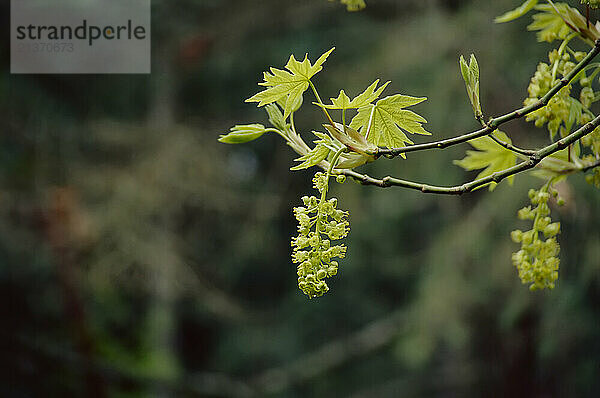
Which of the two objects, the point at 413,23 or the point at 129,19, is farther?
the point at 129,19

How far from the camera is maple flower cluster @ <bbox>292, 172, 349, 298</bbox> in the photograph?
432mm

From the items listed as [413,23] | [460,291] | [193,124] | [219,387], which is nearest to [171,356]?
[219,387]

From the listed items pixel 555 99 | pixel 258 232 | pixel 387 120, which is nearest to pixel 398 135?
pixel 387 120

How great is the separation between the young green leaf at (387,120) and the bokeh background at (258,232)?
2.25m

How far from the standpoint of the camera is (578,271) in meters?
2.61

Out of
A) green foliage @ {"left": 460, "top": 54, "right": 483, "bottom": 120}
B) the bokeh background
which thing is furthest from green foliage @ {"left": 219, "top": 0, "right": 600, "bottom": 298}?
the bokeh background

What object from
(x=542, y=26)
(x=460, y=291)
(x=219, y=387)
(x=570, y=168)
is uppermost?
(x=542, y=26)

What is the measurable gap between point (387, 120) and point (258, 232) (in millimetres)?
4082

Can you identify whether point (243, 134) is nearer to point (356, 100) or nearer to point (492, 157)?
point (356, 100)

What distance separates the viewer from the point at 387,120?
0.51m

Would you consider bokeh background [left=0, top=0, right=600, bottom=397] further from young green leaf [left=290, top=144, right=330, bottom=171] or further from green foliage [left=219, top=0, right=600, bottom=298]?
young green leaf [left=290, top=144, right=330, bottom=171]

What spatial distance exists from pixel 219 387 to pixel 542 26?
393 centimetres

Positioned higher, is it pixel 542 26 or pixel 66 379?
pixel 542 26

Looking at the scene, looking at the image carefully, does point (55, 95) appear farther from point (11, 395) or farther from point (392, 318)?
point (392, 318)
